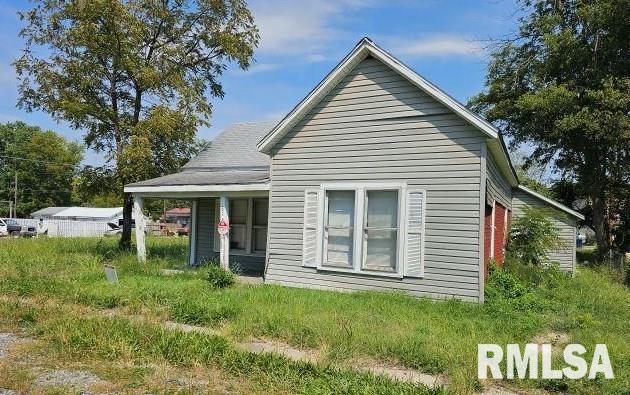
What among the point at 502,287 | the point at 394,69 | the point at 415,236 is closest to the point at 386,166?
the point at 415,236

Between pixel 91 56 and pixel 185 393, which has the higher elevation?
pixel 91 56

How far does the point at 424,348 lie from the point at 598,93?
17.7 meters

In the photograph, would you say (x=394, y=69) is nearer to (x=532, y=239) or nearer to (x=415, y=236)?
(x=415, y=236)

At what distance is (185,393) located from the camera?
462 centimetres

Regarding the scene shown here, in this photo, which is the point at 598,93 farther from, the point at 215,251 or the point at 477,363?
the point at 477,363

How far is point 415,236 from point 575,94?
14.8m

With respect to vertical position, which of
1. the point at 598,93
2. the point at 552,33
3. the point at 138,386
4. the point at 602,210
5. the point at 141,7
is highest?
the point at 552,33

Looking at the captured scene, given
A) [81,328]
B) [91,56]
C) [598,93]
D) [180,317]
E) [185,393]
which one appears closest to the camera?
[185,393]

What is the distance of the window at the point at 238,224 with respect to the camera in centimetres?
1506

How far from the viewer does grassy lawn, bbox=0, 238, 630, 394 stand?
16.8ft

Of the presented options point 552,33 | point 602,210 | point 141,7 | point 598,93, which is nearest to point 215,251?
point 141,7

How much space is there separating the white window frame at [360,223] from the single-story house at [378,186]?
0.02m

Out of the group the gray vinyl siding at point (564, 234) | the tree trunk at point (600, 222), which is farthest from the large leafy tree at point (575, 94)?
the gray vinyl siding at point (564, 234)

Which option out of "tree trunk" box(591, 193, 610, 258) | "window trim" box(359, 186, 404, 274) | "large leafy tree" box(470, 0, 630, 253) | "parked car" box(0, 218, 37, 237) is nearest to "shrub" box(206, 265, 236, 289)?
"window trim" box(359, 186, 404, 274)
